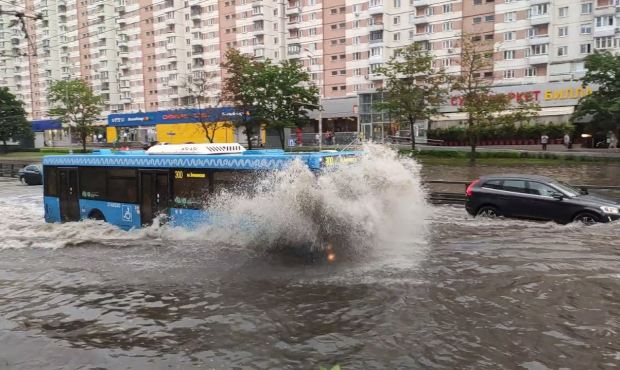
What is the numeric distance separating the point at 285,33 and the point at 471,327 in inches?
3172

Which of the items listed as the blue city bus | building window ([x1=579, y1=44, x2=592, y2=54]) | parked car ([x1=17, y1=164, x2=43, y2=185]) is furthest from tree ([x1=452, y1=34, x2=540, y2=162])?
parked car ([x1=17, y1=164, x2=43, y2=185])

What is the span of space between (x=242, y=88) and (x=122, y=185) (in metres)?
28.7

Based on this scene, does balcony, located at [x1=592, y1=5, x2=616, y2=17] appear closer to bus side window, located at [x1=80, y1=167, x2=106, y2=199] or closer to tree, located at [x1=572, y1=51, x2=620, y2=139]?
tree, located at [x1=572, y1=51, x2=620, y2=139]

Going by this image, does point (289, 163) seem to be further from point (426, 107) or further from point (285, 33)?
point (285, 33)

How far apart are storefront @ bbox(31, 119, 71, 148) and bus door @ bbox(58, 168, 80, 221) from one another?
8101 centimetres

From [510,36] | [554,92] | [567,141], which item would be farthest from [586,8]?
[567,141]

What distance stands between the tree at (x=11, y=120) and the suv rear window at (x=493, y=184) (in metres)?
75.3

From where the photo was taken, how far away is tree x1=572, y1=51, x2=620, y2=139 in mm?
34469

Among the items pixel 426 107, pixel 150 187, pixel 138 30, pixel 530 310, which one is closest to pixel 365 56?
pixel 426 107

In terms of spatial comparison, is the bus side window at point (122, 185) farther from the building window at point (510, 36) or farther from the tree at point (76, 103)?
the building window at point (510, 36)

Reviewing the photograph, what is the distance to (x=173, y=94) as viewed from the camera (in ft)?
308

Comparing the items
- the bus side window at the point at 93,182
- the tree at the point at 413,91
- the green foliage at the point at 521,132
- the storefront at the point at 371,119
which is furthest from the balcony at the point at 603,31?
the bus side window at the point at 93,182

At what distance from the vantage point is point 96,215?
15156 mm

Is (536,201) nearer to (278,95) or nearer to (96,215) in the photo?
(96,215)
